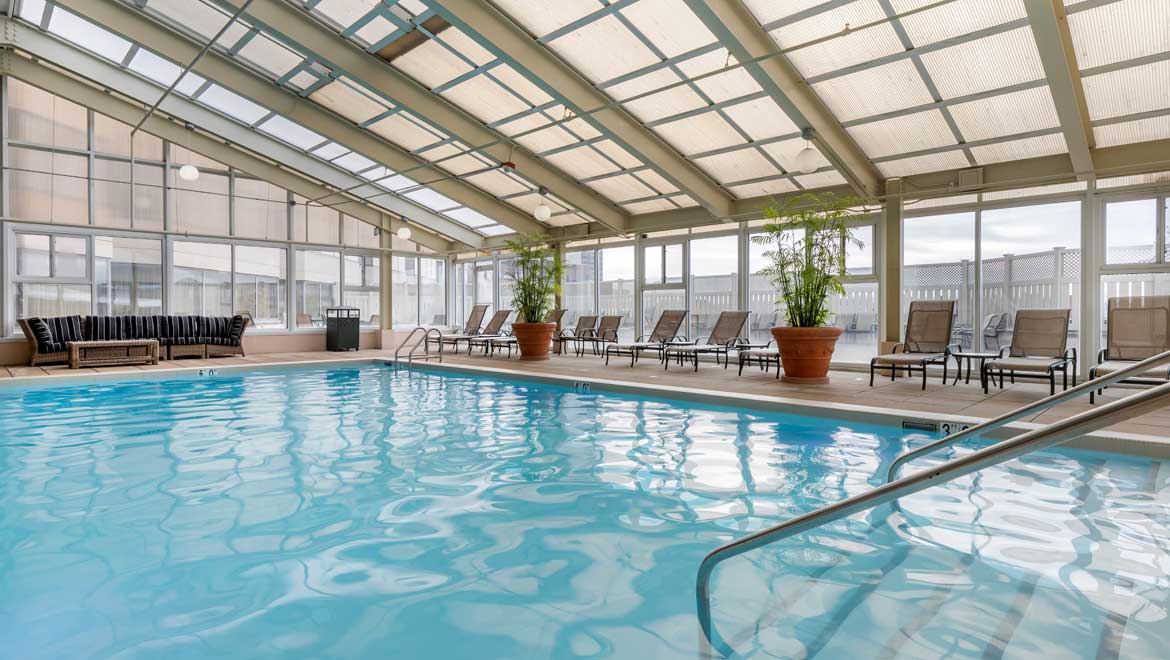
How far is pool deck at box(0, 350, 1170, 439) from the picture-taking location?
5.10m

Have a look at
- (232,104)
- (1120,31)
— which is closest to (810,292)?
(1120,31)

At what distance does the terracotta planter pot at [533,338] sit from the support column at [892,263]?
17.2 ft

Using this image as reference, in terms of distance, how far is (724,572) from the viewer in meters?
2.48

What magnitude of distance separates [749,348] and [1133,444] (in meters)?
4.91

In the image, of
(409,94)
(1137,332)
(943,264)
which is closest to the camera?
(1137,332)

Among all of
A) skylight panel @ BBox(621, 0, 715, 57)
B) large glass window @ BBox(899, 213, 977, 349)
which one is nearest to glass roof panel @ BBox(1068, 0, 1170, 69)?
large glass window @ BBox(899, 213, 977, 349)

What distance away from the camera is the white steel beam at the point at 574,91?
700 centimetres

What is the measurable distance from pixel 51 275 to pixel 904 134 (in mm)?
13653

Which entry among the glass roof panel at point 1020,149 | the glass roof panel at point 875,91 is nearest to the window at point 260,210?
the glass roof panel at point 875,91

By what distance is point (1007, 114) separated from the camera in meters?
7.10

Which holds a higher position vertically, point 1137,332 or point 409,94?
point 409,94

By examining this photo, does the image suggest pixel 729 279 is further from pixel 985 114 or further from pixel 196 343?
pixel 196 343

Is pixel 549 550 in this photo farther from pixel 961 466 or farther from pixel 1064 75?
pixel 1064 75

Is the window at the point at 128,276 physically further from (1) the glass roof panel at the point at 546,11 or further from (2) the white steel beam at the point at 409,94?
(1) the glass roof panel at the point at 546,11
